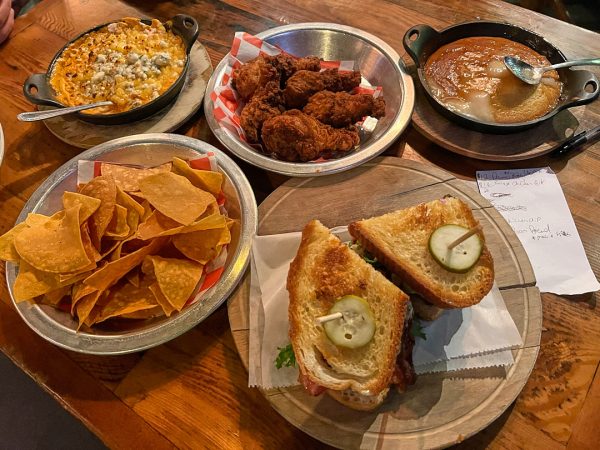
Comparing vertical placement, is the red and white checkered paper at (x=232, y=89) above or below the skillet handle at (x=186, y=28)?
below

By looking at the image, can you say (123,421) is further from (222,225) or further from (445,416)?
(445,416)

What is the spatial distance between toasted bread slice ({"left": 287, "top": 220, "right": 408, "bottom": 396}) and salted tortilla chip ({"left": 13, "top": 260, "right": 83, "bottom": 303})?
759mm

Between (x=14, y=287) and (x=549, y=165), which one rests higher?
(x=549, y=165)

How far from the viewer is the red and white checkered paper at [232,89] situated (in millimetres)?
2021

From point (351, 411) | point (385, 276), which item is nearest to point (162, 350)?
point (351, 411)

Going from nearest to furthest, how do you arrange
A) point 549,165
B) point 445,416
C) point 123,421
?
point 445,416 < point 123,421 < point 549,165

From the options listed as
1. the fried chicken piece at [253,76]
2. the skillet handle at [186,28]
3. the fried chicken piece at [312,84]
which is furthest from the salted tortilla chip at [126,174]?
the skillet handle at [186,28]

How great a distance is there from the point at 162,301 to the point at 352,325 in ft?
2.12

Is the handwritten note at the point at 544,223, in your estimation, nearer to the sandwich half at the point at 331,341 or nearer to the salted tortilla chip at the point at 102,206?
the sandwich half at the point at 331,341

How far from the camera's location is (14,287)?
1.46 metres

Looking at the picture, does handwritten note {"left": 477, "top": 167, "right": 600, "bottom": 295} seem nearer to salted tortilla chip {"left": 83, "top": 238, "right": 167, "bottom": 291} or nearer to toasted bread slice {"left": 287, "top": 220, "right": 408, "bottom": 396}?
toasted bread slice {"left": 287, "top": 220, "right": 408, "bottom": 396}

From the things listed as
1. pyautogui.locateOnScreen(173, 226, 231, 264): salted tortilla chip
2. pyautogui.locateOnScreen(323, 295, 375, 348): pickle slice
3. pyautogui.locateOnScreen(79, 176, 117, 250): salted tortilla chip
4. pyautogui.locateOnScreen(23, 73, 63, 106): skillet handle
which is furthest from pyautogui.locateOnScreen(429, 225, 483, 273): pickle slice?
pyautogui.locateOnScreen(23, 73, 63, 106): skillet handle

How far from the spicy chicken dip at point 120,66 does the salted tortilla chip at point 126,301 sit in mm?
930

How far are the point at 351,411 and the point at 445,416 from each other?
10.8 inches
